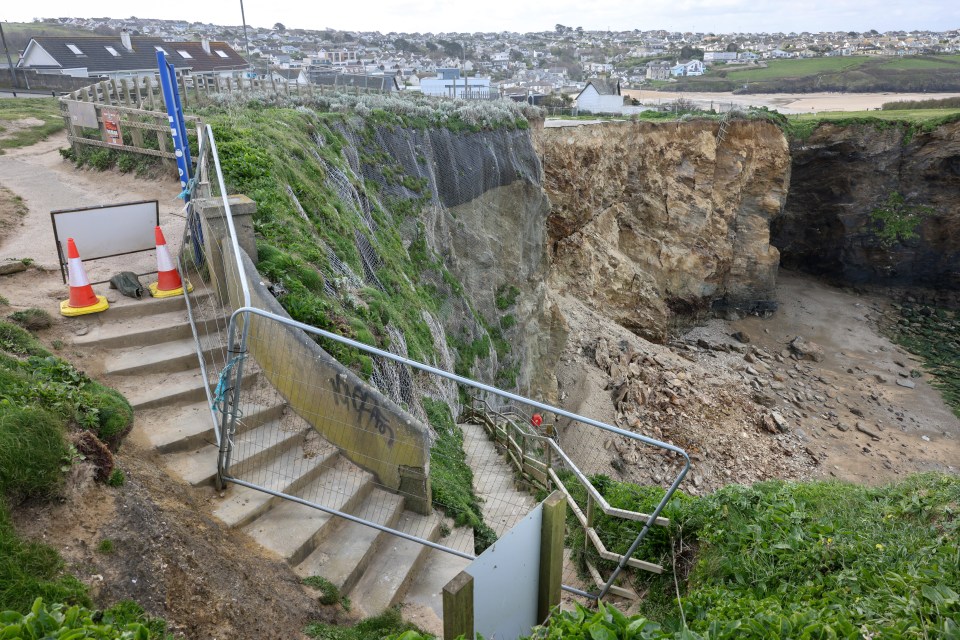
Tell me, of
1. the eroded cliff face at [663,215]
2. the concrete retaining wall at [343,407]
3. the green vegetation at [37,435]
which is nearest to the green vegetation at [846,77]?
the eroded cliff face at [663,215]

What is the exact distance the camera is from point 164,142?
10.9 meters

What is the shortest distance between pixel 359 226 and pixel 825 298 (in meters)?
27.9

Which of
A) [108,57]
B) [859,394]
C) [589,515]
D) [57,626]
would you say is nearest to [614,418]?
[859,394]

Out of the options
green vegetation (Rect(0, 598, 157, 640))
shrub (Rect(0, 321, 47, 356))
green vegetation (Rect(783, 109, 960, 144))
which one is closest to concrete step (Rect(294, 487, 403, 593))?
green vegetation (Rect(0, 598, 157, 640))

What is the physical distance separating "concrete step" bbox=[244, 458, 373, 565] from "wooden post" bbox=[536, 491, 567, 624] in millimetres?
2100

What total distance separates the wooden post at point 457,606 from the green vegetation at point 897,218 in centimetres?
3498

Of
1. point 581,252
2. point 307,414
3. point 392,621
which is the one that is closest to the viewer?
point 392,621

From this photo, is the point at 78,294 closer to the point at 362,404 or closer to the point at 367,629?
the point at 362,404

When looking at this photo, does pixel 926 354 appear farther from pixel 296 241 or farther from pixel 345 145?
pixel 296 241

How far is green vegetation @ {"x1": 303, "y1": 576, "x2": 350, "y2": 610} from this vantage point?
4570 mm

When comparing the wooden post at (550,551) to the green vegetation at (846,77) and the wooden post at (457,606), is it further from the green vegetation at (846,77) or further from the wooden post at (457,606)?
the green vegetation at (846,77)

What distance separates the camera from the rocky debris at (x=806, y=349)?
25.1m

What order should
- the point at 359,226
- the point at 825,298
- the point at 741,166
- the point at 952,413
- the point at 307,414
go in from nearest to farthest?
the point at 307,414 < the point at 359,226 < the point at 952,413 < the point at 741,166 < the point at 825,298

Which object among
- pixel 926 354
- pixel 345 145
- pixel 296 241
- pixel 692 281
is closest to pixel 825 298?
pixel 926 354
